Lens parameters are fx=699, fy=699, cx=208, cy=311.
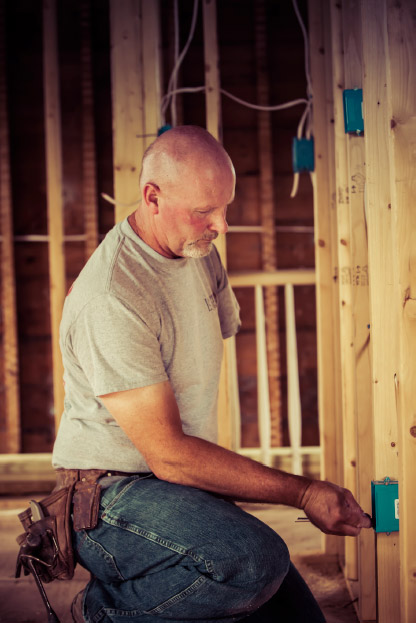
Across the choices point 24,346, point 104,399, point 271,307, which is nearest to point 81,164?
point 24,346

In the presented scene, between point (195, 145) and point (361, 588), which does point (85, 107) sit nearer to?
point (195, 145)

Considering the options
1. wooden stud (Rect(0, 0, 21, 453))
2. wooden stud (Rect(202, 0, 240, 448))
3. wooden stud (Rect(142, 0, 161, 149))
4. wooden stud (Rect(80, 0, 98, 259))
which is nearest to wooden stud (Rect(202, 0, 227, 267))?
wooden stud (Rect(202, 0, 240, 448))

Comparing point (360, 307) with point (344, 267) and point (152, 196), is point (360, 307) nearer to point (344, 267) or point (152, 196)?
point (344, 267)

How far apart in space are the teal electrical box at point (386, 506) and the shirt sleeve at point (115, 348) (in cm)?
56

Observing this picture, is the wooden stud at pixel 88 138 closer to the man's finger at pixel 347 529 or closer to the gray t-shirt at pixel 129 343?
the gray t-shirt at pixel 129 343

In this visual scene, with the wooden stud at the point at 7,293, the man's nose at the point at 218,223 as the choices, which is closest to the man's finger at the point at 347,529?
the man's nose at the point at 218,223

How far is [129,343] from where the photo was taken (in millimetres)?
1628

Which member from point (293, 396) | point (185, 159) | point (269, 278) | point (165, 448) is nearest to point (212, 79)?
point (269, 278)

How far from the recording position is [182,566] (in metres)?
1.61

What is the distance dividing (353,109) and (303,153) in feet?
2.44

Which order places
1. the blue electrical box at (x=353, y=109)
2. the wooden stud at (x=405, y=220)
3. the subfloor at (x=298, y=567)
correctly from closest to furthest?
1. the wooden stud at (x=405, y=220)
2. the blue electrical box at (x=353, y=109)
3. the subfloor at (x=298, y=567)

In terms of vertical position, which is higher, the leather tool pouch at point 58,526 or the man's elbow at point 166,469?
the man's elbow at point 166,469

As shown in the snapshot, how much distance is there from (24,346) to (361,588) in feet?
9.54

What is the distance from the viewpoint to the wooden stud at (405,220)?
1.34m
